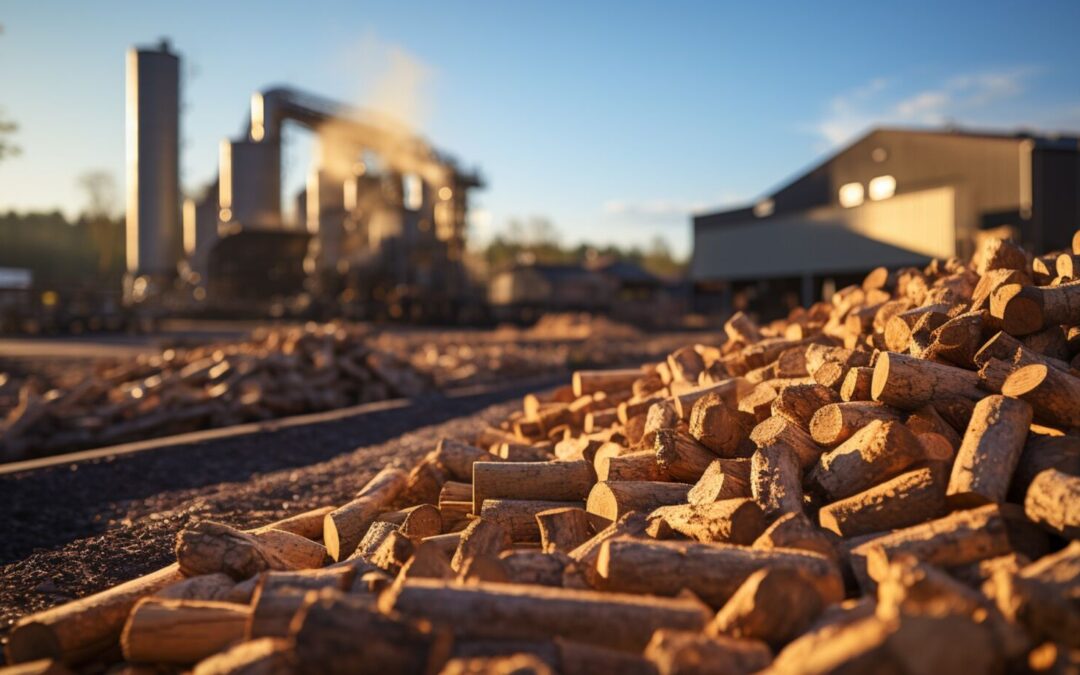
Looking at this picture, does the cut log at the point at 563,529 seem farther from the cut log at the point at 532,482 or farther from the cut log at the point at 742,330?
the cut log at the point at 742,330

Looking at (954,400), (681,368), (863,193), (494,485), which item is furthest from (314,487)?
(863,193)

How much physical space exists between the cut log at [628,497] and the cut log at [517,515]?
0.19 m

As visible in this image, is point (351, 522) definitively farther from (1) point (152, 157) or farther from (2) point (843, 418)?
(1) point (152, 157)

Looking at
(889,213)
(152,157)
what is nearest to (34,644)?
(889,213)

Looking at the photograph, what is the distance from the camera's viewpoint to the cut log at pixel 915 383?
2.62 m

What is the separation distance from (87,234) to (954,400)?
2915 inches

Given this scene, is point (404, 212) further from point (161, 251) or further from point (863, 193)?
point (863, 193)

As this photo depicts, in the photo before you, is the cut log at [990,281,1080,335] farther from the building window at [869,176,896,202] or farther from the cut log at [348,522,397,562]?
the building window at [869,176,896,202]

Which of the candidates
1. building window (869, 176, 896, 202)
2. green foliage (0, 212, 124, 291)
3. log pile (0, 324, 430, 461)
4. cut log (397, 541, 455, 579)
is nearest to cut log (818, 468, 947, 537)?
cut log (397, 541, 455, 579)

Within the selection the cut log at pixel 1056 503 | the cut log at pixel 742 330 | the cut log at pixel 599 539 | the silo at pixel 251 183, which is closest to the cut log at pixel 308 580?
the cut log at pixel 599 539

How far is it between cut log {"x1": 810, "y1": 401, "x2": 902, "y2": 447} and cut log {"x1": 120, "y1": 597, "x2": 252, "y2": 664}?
1975 millimetres

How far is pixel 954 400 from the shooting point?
261 cm

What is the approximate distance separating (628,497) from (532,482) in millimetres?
498

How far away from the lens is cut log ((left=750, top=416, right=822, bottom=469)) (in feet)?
8.66
